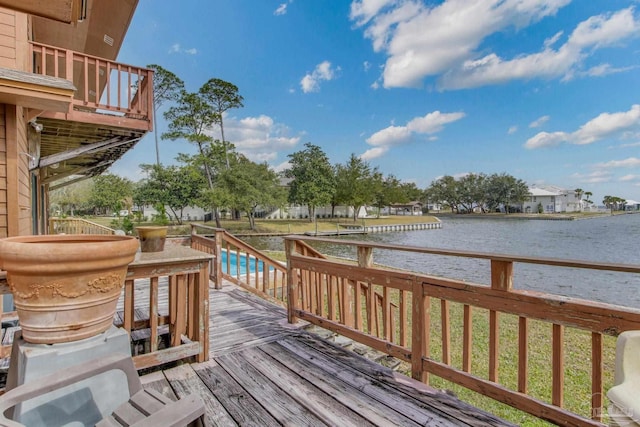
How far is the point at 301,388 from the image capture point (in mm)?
2027

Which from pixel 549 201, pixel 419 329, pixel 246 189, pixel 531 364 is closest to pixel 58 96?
pixel 419 329

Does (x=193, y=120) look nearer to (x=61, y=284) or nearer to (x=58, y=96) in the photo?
(x=58, y=96)

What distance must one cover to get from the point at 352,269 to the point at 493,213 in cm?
6566

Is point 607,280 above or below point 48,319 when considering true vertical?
below

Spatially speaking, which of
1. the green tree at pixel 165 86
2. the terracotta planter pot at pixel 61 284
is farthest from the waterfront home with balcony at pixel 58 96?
the green tree at pixel 165 86

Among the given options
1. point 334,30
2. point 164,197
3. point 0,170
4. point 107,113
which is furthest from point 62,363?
point 164,197

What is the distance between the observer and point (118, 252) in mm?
1270

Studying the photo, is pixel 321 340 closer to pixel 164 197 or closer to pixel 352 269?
pixel 352 269

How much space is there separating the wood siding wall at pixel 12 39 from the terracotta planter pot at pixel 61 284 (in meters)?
3.09

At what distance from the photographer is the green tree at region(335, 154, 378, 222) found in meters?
34.0

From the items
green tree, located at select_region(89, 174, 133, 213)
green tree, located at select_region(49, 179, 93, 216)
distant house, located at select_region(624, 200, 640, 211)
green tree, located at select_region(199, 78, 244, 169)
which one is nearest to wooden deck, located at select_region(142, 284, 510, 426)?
green tree, located at select_region(199, 78, 244, 169)

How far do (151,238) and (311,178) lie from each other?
31.6 m

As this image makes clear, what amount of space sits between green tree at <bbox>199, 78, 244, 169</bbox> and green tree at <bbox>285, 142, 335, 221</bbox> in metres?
10.2

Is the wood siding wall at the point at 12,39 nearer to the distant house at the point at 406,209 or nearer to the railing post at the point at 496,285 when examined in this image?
the railing post at the point at 496,285
